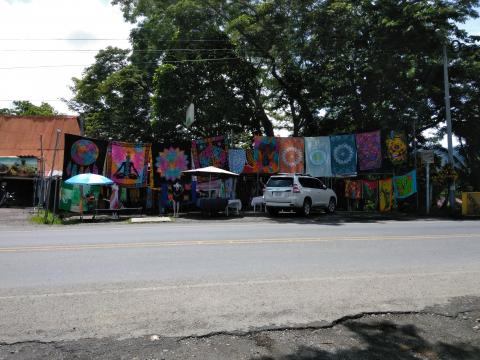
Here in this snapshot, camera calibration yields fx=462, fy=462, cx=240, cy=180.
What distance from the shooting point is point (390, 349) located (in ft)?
14.7

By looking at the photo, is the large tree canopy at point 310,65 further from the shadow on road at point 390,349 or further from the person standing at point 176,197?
the shadow on road at point 390,349

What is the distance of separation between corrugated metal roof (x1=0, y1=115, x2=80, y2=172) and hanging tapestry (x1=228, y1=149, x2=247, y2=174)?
1405 centimetres

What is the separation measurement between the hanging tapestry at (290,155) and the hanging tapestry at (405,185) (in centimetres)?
488

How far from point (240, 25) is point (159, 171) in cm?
962

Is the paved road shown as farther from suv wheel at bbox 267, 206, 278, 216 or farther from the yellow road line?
suv wheel at bbox 267, 206, 278, 216

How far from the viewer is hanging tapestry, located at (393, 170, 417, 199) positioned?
23.1 m

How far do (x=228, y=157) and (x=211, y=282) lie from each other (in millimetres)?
16422

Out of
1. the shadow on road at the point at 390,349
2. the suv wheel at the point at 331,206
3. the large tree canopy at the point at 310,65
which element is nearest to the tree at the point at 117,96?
the large tree canopy at the point at 310,65

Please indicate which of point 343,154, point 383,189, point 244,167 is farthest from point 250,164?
point 383,189

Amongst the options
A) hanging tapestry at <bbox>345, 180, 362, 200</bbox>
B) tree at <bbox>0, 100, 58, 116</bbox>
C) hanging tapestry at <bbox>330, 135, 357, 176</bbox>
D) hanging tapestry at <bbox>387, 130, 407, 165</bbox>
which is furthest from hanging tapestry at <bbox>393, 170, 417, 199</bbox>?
tree at <bbox>0, 100, 58, 116</bbox>

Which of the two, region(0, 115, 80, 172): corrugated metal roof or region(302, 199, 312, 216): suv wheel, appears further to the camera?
region(0, 115, 80, 172): corrugated metal roof

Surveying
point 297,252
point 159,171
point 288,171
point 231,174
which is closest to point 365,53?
point 288,171

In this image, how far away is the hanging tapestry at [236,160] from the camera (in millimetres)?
23172

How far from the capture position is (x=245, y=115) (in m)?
29.7
